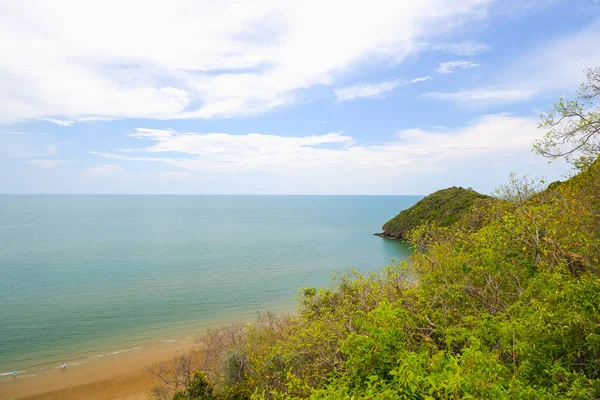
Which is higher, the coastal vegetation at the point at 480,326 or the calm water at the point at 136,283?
the coastal vegetation at the point at 480,326

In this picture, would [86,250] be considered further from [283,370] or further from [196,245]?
[283,370]

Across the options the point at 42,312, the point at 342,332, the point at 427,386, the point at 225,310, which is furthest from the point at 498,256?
the point at 42,312

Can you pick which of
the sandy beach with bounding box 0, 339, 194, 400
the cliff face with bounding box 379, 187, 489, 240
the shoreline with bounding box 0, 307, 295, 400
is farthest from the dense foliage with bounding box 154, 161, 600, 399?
the cliff face with bounding box 379, 187, 489, 240

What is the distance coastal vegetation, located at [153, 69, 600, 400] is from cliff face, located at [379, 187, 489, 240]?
55757mm

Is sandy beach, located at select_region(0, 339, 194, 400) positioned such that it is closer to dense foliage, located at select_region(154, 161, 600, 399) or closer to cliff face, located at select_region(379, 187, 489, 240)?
dense foliage, located at select_region(154, 161, 600, 399)

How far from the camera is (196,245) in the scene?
7731cm

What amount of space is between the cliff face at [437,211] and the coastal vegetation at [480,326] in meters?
55.8

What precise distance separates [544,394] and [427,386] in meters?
2.07

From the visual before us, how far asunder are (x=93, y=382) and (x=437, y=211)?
7025 centimetres

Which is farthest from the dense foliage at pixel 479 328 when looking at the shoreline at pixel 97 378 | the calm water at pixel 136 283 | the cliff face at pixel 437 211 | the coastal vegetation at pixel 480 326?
the cliff face at pixel 437 211

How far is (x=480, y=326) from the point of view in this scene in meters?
8.45

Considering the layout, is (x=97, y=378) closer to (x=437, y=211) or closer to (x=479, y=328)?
(x=479, y=328)

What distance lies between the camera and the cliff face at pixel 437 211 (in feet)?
225

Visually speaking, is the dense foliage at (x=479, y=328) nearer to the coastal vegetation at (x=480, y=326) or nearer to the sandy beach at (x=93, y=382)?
the coastal vegetation at (x=480, y=326)
